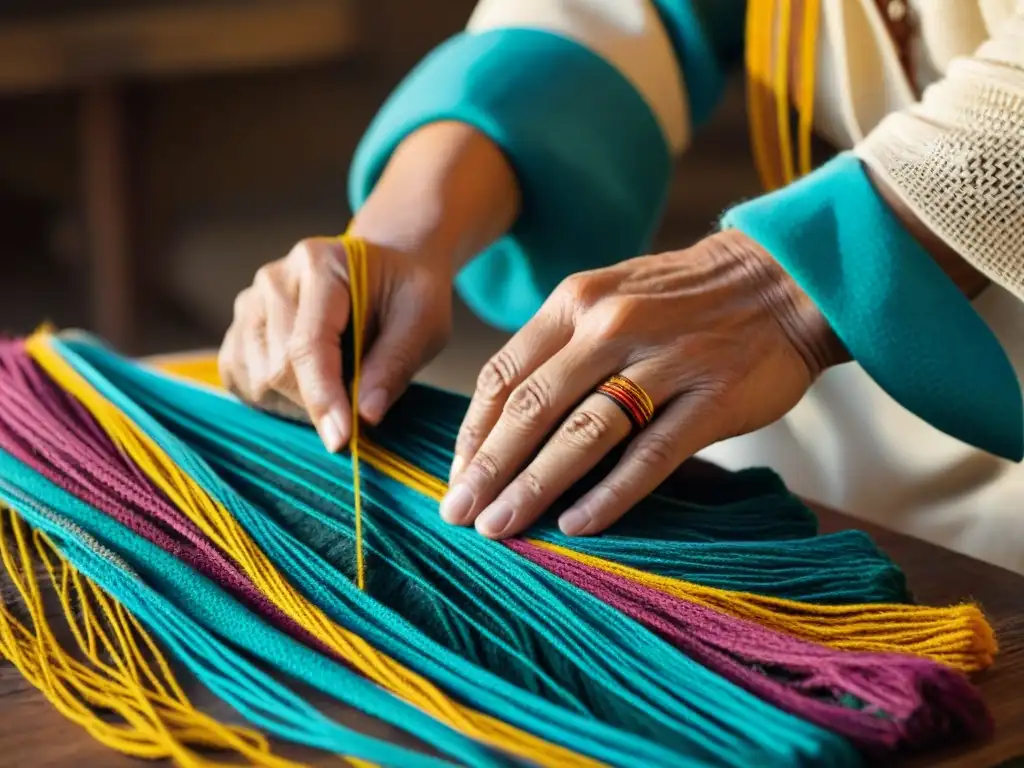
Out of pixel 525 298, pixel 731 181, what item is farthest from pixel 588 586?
pixel 731 181

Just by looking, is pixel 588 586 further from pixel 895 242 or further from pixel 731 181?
pixel 731 181

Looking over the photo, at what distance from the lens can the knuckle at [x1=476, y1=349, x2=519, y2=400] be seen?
58 centimetres

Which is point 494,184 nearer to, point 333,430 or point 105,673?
point 333,430

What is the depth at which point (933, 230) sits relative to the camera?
1.96 feet

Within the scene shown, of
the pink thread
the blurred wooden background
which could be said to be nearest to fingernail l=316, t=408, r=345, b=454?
the pink thread

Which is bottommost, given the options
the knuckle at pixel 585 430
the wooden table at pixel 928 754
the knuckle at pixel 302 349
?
the wooden table at pixel 928 754

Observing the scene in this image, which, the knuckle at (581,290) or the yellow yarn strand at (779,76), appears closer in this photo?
the knuckle at (581,290)

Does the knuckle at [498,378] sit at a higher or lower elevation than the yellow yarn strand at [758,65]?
lower

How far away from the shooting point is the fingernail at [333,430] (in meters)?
0.63

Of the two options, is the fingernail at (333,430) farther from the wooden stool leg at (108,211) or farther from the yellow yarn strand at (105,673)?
the wooden stool leg at (108,211)

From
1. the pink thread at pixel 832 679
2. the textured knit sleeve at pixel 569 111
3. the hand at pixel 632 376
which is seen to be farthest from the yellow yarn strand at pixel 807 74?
the pink thread at pixel 832 679

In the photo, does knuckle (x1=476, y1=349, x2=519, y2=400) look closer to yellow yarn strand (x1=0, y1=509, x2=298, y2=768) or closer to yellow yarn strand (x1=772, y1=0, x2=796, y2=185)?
yellow yarn strand (x1=0, y1=509, x2=298, y2=768)

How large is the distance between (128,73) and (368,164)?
1.45 meters

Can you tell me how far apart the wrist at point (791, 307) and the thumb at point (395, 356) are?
0.19 meters
